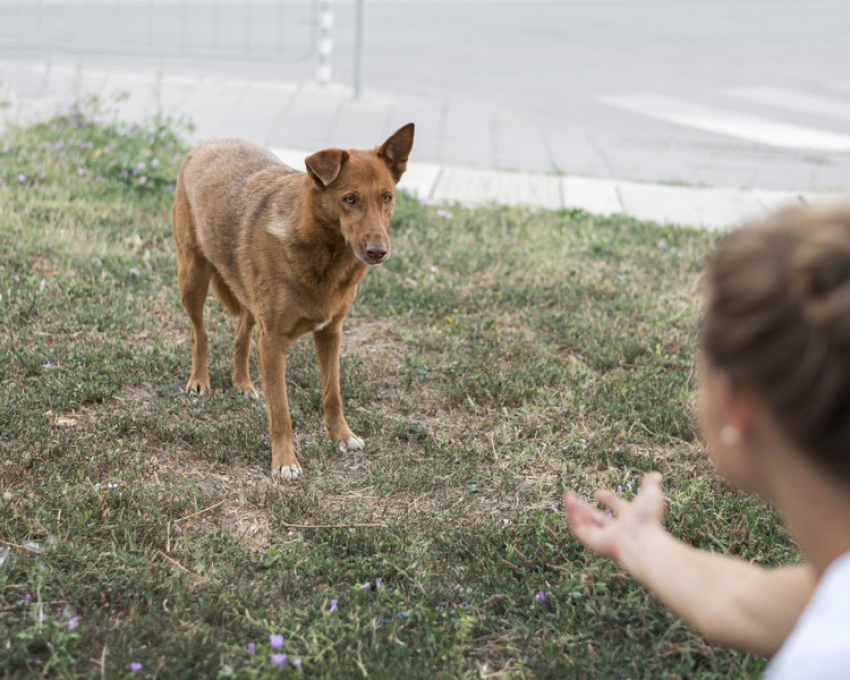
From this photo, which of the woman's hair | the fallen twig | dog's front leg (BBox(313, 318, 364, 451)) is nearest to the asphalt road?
dog's front leg (BBox(313, 318, 364, 451))

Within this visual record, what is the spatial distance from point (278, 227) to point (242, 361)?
1.13m

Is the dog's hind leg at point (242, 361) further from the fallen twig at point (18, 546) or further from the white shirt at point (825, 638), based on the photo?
the white shirt at point (825, 638)

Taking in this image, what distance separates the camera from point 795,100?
1289 centimetres

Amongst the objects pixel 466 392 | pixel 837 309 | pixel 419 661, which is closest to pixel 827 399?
pixel 837 309

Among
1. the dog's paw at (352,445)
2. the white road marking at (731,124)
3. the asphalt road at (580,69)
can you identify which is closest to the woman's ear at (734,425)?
the dog's paw at (352,445)

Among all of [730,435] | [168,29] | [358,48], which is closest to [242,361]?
[730,435]

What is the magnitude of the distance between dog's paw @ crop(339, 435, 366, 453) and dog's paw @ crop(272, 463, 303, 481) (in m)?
0.32

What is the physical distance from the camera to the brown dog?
13.7ft

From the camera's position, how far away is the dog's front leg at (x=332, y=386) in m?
4.70

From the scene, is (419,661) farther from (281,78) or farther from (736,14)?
(736,14)

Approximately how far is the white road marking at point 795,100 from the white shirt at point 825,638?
38.6 ft

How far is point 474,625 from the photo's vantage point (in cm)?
328

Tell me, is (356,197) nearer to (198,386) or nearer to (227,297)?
(227,297)

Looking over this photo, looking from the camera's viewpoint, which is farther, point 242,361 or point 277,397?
point 242,361
